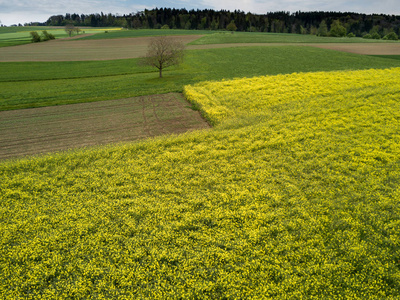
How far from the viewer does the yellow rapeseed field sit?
9555 millimetres

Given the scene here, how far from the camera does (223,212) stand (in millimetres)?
12891

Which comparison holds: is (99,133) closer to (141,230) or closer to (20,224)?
(20,224)

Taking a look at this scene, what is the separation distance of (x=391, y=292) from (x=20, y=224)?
54.8ft

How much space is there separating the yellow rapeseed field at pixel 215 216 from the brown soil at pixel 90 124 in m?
2.62

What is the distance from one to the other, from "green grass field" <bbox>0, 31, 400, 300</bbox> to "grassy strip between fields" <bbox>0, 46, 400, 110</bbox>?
16.2m

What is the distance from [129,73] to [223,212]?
41919mm

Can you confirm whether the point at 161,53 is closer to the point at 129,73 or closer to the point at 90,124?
the point at 129,73

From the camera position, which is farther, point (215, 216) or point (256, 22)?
point (256, 22)

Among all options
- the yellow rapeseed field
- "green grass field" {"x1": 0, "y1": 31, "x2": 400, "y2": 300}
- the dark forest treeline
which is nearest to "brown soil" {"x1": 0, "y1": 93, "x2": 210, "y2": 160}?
"green grass field" {"x1": 0, "y1": 31, "x2": 400, "y2": 300}

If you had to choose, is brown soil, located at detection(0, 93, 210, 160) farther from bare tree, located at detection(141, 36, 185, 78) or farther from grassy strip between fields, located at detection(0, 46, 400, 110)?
bare tree, located at detection(141, 36, 185, 78)

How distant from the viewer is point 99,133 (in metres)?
22.7

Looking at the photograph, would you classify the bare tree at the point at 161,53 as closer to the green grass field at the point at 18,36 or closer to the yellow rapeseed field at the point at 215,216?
the yellow rapeseed field at the point at 215,216

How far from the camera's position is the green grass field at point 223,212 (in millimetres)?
9594

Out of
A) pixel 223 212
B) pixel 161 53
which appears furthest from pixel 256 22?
→ pixel 223 212
